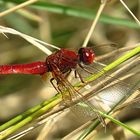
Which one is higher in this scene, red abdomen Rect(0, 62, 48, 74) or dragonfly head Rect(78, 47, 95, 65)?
red abdomen Rect(0, 62, 48, 74)

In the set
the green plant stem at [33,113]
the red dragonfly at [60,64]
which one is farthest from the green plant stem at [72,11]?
the green plant stem at [33,113]

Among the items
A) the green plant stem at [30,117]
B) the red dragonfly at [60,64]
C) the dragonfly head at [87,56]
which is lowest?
the green plant stem at [30,117]

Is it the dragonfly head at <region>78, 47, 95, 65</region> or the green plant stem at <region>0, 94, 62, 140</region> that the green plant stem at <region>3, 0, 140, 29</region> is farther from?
the green plant stem at <region>0, 94, 62, 140</region>

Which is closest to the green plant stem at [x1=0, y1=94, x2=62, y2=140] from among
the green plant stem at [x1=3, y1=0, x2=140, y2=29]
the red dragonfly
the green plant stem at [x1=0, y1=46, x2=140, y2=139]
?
the green plant stem at [x1=0, y1=46, x2=140, y2=139]

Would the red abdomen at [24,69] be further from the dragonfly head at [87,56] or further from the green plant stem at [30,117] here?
the green plant stem at [30,117]

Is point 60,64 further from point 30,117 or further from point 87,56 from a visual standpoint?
point 30,117

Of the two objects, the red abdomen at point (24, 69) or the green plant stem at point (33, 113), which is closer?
the green plant stem at point (33, 113)

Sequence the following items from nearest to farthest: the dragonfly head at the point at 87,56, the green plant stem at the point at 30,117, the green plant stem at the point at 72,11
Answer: the green plant stem at the point at 30,117, the dragonfly head at the point at 87,56, the green plant stem at the point at 72,11

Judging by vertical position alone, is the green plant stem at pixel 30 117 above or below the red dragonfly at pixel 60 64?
below
